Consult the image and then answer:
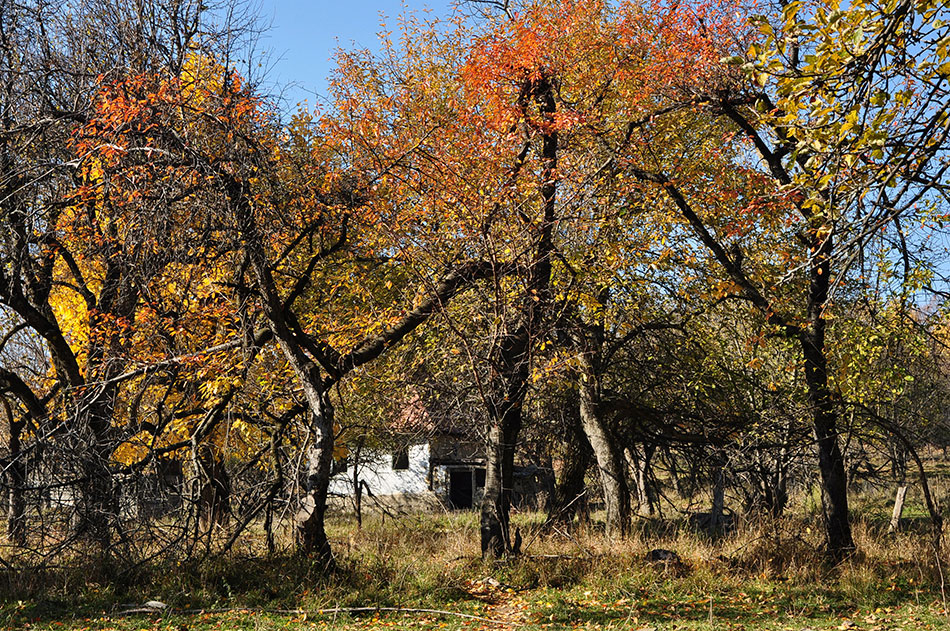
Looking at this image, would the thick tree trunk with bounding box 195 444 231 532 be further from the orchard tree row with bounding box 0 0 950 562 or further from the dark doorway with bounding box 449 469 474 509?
the dark doorway with bounding box 449 469 474 509

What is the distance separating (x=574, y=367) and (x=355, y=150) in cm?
585

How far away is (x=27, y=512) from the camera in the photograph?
9180 mm

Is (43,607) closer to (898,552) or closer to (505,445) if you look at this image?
(505,445)

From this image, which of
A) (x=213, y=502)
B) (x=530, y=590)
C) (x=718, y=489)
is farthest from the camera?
(x=718, y=489)

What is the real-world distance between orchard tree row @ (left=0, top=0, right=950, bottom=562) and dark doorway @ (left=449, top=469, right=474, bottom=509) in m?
16.7

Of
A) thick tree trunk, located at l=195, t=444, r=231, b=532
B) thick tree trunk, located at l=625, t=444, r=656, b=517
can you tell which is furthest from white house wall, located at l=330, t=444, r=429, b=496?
thick tree trunk, located at l=195, t=444, r=231, b=532

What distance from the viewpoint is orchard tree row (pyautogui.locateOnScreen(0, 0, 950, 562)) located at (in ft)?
31.3

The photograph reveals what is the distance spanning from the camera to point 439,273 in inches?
471

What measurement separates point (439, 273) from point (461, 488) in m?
22.0

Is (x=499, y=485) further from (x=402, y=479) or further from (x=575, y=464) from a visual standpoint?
(x=402, y=479)

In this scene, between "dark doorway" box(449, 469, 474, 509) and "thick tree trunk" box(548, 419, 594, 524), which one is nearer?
"thick tree trunk" box(548, 419, 594, 524)

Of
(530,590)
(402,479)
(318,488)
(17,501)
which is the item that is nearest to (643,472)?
(530,590)

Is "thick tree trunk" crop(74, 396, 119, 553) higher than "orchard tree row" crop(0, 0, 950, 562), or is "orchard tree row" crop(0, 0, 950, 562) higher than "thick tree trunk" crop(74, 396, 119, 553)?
"orchard tree row" crop(0, 0, 950, 562)

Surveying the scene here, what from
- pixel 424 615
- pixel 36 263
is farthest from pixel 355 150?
pixel 424 615
